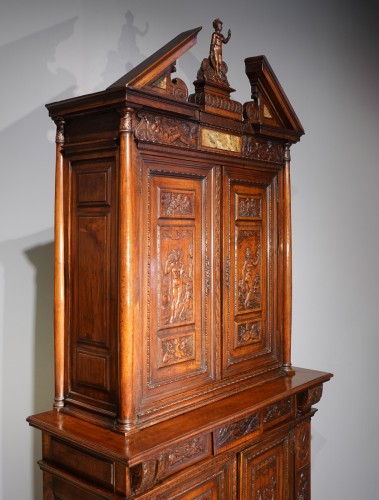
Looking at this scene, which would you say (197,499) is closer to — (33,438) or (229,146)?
(33,438)

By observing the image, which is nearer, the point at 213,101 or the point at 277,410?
the point at 213,101

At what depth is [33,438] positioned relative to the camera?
3.04m

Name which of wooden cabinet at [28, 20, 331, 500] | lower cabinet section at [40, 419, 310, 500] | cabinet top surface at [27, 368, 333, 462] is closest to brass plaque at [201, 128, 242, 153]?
wooden cabinet at [28, 20, 331, 500]

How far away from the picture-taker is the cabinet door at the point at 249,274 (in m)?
2.86

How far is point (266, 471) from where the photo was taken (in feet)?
9.90

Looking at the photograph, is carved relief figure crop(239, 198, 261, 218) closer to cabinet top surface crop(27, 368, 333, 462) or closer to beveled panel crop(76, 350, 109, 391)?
cabinet top surface crop(27, 368, 333, 462)

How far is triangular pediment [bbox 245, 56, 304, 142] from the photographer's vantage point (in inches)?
117

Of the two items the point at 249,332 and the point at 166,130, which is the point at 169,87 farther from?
the point at 249,332

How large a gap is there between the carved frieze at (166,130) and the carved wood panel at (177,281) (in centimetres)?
13

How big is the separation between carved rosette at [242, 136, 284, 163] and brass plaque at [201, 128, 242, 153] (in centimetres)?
6

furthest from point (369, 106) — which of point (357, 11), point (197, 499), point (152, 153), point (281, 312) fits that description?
point (197, 499)

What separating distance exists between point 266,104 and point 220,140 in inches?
18.7

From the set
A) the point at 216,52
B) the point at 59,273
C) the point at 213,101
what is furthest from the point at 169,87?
the point at 59,273

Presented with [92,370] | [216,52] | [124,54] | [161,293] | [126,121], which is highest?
[124,54]
